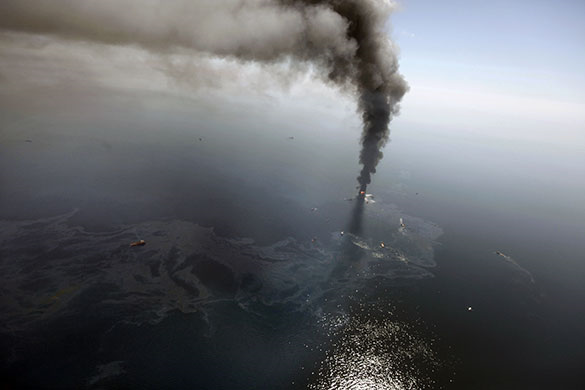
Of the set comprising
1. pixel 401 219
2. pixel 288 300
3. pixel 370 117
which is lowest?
pixel 288 300

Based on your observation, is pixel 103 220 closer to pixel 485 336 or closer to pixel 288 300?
pixel 288 300

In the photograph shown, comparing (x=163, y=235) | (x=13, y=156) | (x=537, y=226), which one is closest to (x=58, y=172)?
(x=13, y=156)

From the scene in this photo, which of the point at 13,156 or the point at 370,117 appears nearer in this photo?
the point at 370,117

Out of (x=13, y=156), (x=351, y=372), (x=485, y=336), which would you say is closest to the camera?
(x=351, y=372)

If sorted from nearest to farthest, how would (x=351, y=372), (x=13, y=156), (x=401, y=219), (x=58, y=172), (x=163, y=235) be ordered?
(x=351, y=372) < (x=163, y=235) < (x=401, y=219) < (x=58, y=172) < (x=13, y=156)

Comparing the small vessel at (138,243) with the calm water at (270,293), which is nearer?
the calm water at (270,293)

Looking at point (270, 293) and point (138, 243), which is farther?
point (138, 243)

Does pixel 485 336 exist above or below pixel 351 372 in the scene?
above

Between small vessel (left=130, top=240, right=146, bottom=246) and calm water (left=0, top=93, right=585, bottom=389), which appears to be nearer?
calm water (left=0, top=93, right=585, bottom=389)
